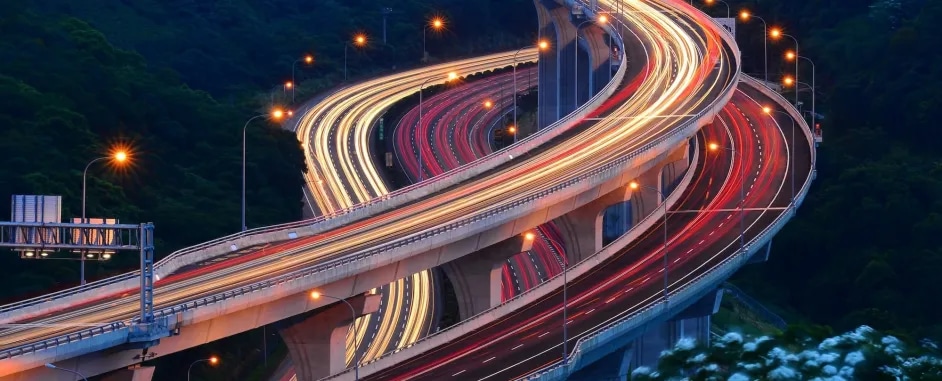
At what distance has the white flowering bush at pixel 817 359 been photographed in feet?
97.2

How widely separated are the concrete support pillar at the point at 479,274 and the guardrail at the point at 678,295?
8.15m

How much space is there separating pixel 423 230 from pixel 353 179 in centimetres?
5004

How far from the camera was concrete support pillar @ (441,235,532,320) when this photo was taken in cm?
9419

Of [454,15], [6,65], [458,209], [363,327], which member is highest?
[454,15]

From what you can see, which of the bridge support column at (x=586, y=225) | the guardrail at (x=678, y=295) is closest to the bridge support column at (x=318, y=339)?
the guardrail at (x=678, y=295)

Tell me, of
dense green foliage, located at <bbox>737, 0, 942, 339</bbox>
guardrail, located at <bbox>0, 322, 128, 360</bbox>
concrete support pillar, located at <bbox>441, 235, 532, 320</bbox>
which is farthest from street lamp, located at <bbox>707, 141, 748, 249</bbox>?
guardrail, located at <bbox>0, 322, 128, 360</bbox>

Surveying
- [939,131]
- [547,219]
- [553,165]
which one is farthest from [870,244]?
[547,219]

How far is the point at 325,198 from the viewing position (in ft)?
429

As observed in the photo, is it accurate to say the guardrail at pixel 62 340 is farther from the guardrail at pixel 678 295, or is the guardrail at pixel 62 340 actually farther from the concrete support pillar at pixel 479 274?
the concrete support pillar at pixel 479 274

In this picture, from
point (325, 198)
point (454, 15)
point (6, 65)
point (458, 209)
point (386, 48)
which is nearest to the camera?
point (458, 209)

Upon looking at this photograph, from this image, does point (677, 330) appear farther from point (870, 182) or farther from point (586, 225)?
point (870, 182)

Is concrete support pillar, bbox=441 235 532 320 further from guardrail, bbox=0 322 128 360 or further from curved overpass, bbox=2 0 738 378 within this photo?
guardrail, bbox=0 322 128 360

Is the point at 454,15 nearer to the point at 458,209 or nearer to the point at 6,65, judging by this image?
the point at 6,65

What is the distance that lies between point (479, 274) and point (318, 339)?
15318 millimetres
